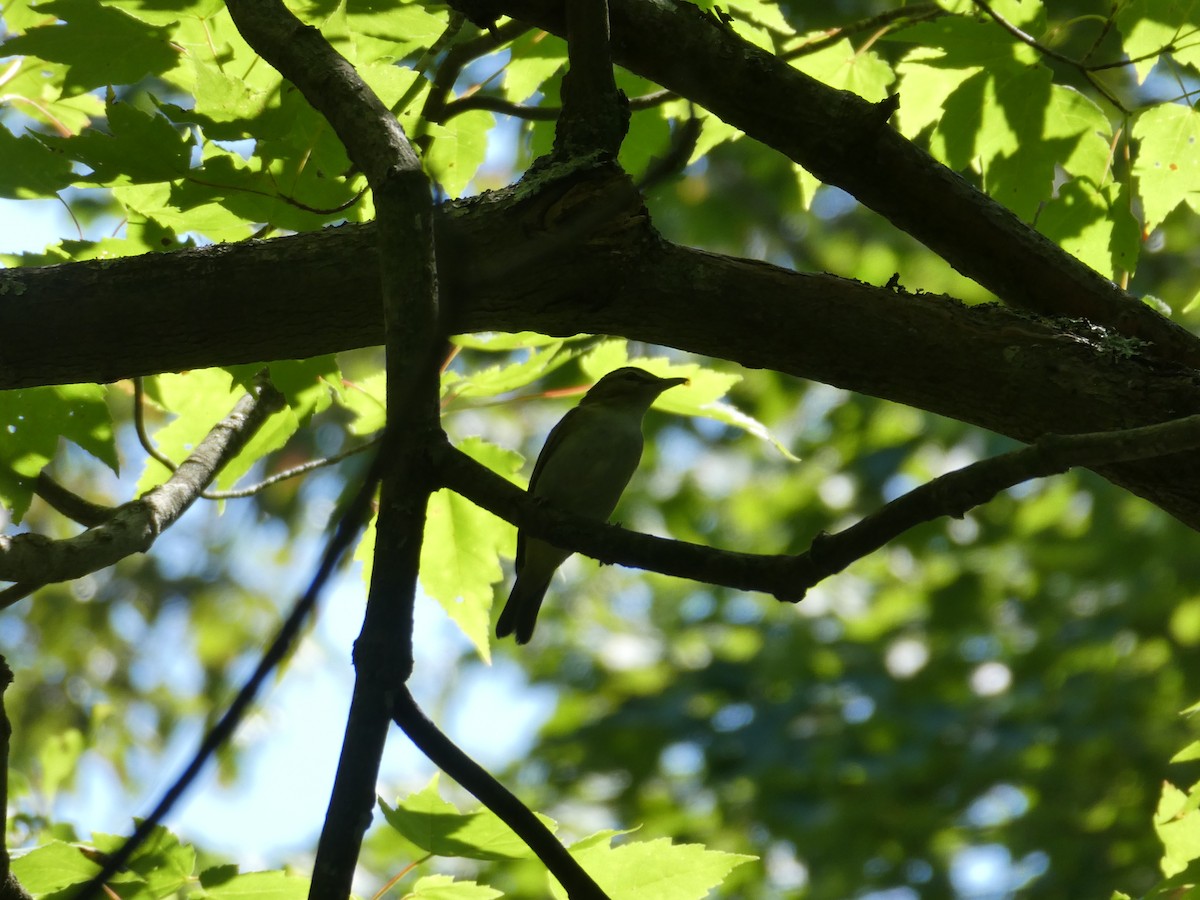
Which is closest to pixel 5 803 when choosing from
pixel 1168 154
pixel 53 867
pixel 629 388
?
pixel 53 867

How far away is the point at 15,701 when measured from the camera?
10391mm

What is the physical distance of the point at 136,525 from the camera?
2.17 m

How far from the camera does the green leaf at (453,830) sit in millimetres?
2041

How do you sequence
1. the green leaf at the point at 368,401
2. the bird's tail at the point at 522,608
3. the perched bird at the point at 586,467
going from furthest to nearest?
the bird's tail at the point at 522,608 → the perched bird at the point at 586,467 → the green leaf at the point at 368,401

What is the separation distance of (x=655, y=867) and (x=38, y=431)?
157cm

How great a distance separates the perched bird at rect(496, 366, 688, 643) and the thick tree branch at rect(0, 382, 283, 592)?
4.11 feet

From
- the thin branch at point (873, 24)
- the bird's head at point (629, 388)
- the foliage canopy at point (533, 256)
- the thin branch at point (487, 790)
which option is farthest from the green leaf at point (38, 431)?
the thin branch at point (873, 24)

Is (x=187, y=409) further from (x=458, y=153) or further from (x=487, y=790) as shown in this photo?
(x=487, y=790)

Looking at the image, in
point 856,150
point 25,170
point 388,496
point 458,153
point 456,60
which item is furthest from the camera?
point 456,60

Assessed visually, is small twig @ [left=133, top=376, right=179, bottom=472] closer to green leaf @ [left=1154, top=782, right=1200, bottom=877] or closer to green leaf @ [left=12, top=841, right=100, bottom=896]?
green leaf @ [left=12, top=841, right=100, bottom=896]

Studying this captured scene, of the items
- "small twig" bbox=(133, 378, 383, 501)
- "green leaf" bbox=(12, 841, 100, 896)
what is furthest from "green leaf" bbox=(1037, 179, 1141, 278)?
"green leaf" bbox=(12, 841, 100, 896)

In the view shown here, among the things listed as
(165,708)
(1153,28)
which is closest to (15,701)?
(165,708)

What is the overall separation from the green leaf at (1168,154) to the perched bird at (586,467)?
5.35ft

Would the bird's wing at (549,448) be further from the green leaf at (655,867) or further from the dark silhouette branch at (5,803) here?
the dark silhouette branch at (5,803)
